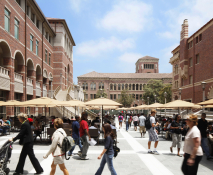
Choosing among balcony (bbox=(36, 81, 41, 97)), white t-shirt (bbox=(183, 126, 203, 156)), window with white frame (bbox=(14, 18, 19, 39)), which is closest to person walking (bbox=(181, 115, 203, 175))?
white t-shirt (bbox=(183, 126, 203, 156))

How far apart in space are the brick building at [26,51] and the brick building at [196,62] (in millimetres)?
19803

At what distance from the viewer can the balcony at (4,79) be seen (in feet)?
61.1

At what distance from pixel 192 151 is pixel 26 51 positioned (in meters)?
24.6

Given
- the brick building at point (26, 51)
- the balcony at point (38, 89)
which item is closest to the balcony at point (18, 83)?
the brick building at point (26, 51)

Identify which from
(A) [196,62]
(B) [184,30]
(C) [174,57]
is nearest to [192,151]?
(A) [196,62]

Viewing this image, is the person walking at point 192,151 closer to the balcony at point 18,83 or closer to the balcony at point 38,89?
the balcony at point 18,83

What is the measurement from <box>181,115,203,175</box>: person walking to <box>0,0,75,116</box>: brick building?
17956mm

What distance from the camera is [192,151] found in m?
4.24

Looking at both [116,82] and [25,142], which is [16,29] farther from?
[116,82]

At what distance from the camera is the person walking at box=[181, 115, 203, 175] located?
13.5ft

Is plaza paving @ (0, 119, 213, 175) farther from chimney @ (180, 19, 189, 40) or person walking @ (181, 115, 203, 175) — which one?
chimney @ (180, 19, 189, 40)

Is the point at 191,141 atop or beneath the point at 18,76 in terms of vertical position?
beneath

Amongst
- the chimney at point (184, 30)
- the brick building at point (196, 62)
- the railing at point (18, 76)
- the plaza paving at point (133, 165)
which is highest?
the chimney at point (184, 30)

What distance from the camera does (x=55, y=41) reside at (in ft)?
132
